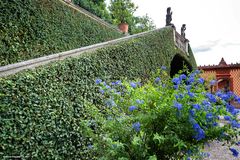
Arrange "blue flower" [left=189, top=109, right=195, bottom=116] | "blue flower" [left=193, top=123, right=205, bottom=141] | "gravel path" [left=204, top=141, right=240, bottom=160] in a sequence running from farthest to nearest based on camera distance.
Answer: "gravel path" [left=204, top=141, right=240, bottom=160], "blue flower" [left=189, top=109, right=195, bottom=116], "blue flower" [left=193, top=123, right=205, bottom=141]

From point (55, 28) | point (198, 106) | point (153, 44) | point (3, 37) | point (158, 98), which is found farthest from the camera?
point (153, 44)

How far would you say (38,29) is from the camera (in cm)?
725

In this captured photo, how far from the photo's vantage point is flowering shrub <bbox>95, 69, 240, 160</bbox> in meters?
3.31

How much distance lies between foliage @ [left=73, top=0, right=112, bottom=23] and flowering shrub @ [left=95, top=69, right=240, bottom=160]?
46.9 feet

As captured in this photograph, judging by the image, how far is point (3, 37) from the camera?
19.9 feet

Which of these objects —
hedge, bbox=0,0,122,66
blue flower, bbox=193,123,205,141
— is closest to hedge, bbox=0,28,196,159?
blue flower, bbox=193,123,205,141

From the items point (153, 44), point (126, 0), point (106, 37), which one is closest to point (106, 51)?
point (153, 44)

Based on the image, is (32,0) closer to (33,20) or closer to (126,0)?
(33,20)

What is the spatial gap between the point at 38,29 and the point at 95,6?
487 inches

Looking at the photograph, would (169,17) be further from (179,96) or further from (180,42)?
(179,96)

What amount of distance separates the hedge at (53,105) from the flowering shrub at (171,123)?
86 cm

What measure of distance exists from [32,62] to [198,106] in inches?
102

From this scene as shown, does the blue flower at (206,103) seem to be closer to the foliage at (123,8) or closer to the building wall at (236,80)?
the foliage at (123,8)

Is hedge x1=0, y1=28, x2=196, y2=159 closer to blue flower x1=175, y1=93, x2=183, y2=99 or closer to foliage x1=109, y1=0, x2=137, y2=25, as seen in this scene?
blue flower x1=175, y1=93, x2=183, y2=99
